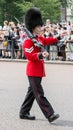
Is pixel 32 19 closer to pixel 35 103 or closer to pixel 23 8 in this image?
pixel 35 103

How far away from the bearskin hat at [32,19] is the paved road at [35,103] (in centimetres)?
163

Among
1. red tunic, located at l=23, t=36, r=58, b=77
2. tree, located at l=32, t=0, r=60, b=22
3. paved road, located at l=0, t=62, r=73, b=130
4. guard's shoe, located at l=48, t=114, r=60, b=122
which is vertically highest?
tree, located at l=32, t=0, r=60, b=22

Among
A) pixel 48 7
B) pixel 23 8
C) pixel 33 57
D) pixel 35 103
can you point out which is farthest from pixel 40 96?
pixel 48 7

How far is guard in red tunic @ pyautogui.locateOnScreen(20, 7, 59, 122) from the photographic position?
29.7 ft

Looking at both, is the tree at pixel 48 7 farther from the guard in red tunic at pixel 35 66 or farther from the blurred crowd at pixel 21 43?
the guard in red tunic at pixel 35 66

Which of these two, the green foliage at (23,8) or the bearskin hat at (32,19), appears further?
the green foliage at (23,8)

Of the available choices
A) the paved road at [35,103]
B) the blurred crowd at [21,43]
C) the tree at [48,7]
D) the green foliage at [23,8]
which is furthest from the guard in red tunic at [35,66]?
the tree at [48,7]

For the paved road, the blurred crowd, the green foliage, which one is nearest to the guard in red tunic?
the paved road

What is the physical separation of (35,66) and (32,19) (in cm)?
85

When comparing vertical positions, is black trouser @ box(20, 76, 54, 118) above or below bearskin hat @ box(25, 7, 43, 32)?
below

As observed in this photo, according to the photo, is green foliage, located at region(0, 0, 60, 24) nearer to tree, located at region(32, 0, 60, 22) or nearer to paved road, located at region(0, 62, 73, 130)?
tree, located at region(32, 0, 60, 22)

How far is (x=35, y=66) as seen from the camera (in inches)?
361

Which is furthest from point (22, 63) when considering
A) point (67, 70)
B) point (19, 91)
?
point (19, 91)

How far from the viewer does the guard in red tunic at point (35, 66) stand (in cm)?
904
